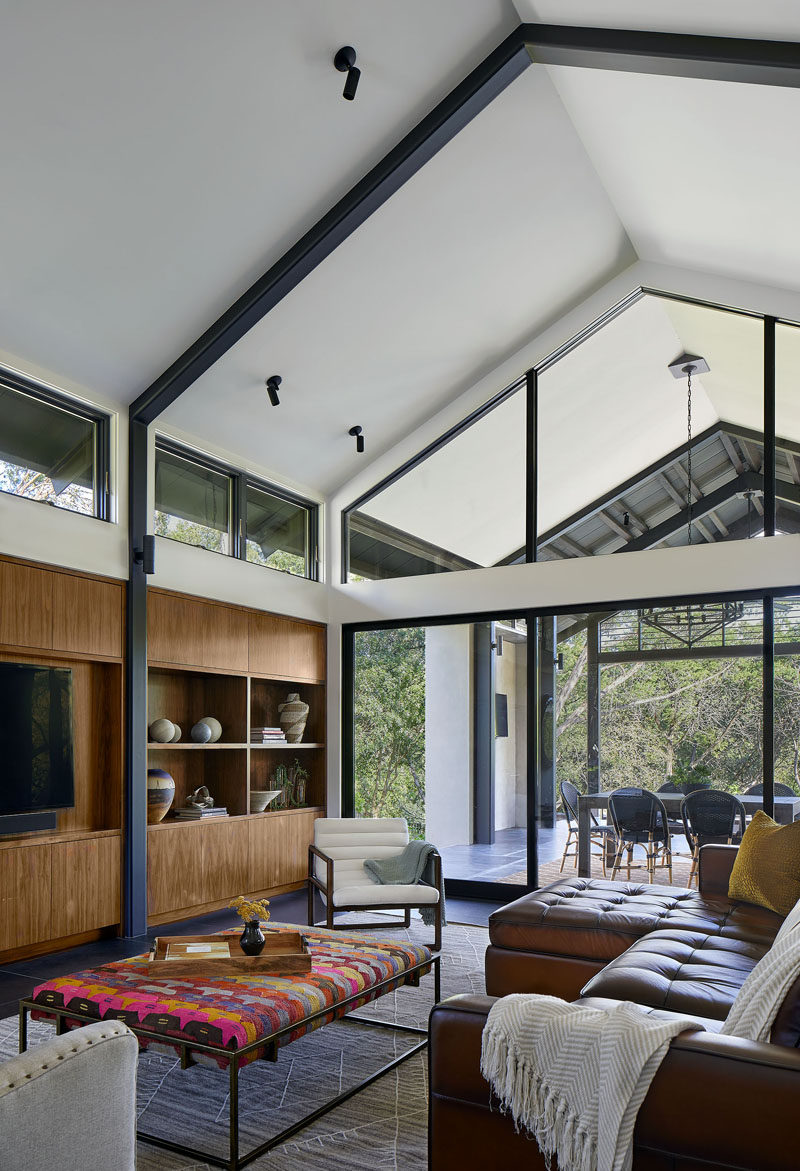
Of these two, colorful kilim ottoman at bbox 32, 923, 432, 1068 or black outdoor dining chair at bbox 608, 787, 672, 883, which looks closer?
colorful kilim ottoman at bbox 32, 923, 432, 1068

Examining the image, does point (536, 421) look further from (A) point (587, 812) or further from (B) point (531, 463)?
(A) point (587, 812)

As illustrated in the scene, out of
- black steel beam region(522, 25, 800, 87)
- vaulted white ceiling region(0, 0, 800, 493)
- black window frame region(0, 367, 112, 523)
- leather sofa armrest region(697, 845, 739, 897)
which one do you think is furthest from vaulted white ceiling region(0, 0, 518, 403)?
leather sofa armrest region(697, 845, 739, 897)

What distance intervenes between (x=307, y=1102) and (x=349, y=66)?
4331 millimetres

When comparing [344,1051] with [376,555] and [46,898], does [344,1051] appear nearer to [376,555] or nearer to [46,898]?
[46,898]

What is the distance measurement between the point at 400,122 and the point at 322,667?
4232 mm

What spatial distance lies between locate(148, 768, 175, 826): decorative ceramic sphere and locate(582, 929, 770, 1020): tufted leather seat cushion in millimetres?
3372

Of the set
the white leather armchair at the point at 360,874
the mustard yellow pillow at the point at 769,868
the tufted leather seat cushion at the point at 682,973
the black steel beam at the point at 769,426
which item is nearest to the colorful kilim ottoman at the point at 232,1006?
the tufted leather seat cushion at the point at 682,973

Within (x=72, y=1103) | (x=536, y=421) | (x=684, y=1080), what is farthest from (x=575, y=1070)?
(x=536, y=421)

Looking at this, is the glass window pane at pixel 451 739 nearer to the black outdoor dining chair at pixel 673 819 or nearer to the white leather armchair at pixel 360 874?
the black outdoor dining chair at pixel 673 819

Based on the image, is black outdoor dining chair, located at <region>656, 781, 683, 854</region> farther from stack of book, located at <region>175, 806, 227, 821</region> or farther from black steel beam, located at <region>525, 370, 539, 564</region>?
stack of book, located at <region>175, 806, 227, 821</region>

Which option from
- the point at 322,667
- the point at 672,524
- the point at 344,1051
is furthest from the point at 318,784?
the point at 344,1051

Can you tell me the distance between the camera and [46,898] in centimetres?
508

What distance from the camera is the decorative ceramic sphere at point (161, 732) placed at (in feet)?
Result: 20.0

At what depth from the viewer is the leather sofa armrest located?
4512mm
